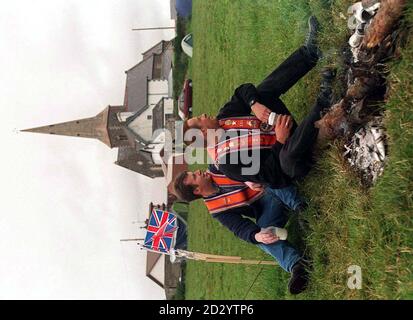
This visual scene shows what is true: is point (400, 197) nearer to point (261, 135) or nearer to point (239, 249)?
point (261, 135)

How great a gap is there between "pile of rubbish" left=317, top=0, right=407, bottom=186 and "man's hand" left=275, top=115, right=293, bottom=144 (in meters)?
0.51

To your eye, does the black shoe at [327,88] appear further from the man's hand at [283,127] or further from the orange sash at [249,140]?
the orange sash at [249,140]

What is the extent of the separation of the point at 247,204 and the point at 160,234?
16.1 ft

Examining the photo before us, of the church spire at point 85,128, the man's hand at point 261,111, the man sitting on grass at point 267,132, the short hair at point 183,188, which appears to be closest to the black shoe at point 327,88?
the man sitting on grass at point 267,132

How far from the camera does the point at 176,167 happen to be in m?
26.6

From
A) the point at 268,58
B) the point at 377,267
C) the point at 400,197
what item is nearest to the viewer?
the point at 400,197

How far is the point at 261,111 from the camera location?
488 centimetres

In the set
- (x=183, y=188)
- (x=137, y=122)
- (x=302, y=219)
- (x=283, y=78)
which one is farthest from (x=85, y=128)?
(x=302, y=219)

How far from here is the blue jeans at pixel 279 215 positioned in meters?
5.26

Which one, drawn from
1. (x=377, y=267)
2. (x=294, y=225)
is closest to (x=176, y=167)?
(x=294, y=225)

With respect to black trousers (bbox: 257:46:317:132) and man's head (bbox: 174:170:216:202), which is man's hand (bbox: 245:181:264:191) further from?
black trousers (bbox: 257:46:317:132)

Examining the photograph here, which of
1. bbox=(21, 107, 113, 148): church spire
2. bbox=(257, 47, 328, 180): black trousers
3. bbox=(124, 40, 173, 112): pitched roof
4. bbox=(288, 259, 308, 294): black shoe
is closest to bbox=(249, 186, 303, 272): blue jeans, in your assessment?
bbox=(288, 259, 308, 294): black shoe

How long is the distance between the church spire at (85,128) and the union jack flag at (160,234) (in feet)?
148
